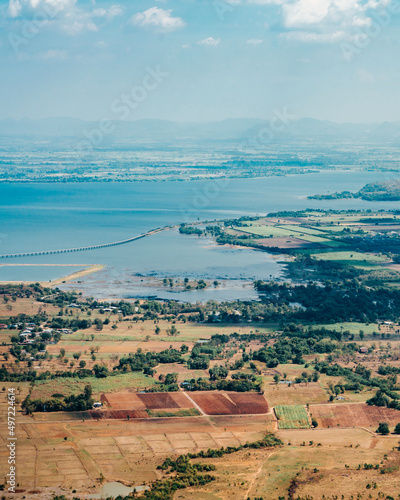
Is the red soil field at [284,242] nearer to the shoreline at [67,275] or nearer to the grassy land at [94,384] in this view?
the shoreline at [67,275]

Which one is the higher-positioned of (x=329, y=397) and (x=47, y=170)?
(x=47, y=170)

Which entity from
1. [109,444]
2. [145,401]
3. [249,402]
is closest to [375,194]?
[249,402]

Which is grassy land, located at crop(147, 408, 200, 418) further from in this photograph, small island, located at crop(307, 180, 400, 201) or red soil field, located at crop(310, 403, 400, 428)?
small island, located at crop(307, 180, 400, 201)

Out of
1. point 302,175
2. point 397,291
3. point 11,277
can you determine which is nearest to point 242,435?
point 397,291

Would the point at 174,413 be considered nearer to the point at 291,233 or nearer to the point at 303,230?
the point at 291,233

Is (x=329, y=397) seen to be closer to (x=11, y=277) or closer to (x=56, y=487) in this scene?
(x=56, y=487)

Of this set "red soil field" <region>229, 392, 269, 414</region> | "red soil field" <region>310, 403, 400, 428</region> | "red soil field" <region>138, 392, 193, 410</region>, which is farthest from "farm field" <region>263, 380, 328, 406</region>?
"red soil field" <region>138, 392, 193, 410</region>
